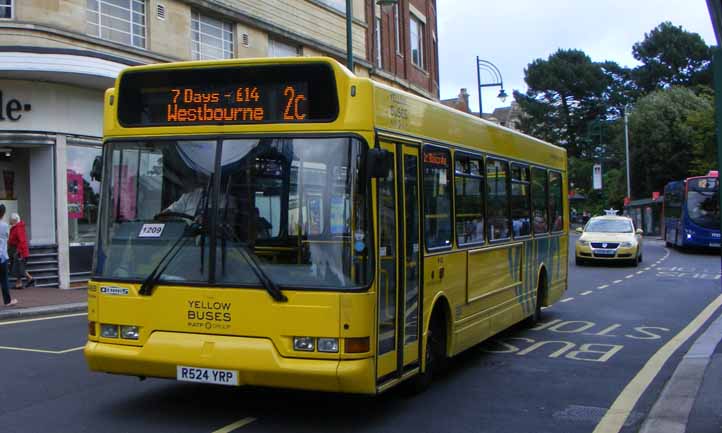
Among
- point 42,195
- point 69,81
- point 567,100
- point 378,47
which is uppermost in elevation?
point 567,100

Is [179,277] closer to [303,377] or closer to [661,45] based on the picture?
[303,377]

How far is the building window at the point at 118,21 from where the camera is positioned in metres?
19.8

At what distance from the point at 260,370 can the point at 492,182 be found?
465 cm

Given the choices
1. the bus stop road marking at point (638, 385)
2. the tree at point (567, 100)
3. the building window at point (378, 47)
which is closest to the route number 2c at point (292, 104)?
the bus stop road marking at point (638, 385)

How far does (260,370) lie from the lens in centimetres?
608

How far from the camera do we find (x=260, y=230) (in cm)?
632

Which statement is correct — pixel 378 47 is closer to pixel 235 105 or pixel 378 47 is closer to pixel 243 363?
pixel 235 105

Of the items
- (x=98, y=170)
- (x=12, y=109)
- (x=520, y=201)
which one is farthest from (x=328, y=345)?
(x=12, y=109)

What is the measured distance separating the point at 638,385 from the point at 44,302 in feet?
38.5

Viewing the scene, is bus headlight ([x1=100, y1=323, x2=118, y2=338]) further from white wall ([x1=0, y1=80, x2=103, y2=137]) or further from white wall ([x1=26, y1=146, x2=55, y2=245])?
white wall ([x1=26, y1=146, x2=55, y2=245])

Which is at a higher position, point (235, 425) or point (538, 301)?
point (538, 301)

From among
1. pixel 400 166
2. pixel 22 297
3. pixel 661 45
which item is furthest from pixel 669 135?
pixel 400 166

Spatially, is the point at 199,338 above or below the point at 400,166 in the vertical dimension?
Result: below

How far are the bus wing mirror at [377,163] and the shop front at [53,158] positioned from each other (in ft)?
46.4
